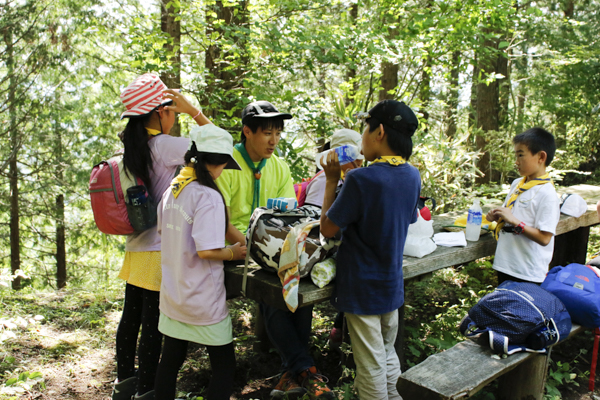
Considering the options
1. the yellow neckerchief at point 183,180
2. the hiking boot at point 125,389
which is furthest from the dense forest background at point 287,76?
the hiking boot at point 125,389

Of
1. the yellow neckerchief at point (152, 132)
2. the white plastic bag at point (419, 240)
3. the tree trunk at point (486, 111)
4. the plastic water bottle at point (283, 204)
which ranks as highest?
the tree trunk at point (486, 111)

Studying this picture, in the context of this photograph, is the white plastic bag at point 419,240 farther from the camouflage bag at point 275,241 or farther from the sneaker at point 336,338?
the sneaker at point 336,338

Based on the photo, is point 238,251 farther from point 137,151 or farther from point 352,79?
point 352,79

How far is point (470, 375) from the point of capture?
2.18 metres

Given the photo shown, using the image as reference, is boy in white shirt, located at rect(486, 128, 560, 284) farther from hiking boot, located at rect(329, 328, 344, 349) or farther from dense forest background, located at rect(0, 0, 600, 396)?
dense forest background, located at rect(0, 0, 600, 396)

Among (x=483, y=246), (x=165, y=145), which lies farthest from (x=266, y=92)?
(x=483, y=246)

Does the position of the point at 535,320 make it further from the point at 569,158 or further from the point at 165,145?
the point at 569,158

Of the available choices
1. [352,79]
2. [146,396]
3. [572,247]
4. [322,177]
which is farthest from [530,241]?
[352,79]

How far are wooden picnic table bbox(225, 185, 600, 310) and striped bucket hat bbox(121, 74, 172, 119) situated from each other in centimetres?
104

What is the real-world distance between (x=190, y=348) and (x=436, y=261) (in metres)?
2.22

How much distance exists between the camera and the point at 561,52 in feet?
27.2

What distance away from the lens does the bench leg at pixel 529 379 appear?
2.66 meters

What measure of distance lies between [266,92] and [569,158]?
701cm

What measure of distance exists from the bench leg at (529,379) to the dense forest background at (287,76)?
3.03 meters
